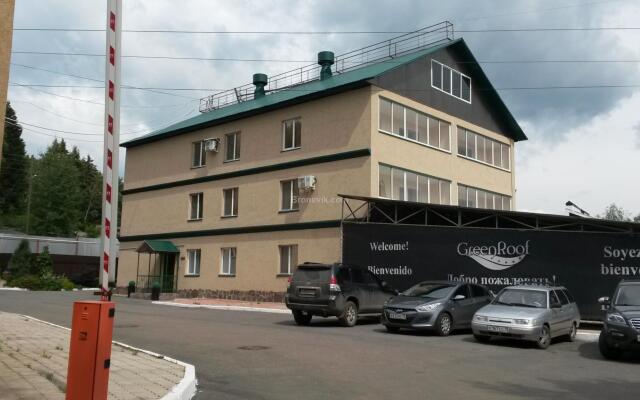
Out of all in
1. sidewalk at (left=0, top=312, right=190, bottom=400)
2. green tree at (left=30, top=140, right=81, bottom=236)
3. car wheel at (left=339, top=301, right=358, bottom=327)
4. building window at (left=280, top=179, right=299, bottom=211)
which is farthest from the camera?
green tree at (left=30, top=140, right=81, bottom=236)

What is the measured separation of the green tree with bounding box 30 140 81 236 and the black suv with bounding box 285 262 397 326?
69492 mm

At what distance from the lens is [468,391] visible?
8703 mm

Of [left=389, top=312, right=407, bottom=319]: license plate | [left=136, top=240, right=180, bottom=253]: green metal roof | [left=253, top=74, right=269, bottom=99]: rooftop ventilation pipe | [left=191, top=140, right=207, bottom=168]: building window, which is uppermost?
[left=253, top=74, right=269, bottom=99]: rooftop ventilation pipe

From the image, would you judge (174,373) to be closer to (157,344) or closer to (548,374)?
(157,344)

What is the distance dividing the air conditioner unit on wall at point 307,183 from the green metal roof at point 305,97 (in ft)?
13.3

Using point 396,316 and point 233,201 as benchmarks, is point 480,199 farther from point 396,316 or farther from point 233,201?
point 396,316

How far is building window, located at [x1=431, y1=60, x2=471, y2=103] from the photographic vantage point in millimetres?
31875

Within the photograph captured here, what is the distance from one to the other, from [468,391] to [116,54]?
648 cm

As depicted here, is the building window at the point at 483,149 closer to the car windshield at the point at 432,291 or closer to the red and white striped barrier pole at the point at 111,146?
the car windshield at the point at 432,291

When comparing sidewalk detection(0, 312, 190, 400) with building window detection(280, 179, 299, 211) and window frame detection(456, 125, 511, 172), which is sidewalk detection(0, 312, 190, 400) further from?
window frame detection(456, 125, 511, 172)

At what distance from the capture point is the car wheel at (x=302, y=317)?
1912 centimetres

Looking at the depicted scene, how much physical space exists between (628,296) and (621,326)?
4.85ft

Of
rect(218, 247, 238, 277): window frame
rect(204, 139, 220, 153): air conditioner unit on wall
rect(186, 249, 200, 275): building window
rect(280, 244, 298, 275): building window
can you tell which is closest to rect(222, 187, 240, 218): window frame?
rect(218, 247, 238, 277): window frame

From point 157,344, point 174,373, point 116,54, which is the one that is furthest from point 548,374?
point 116,54
